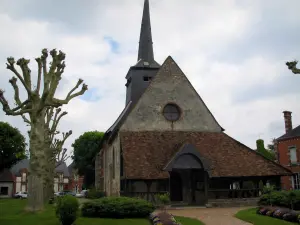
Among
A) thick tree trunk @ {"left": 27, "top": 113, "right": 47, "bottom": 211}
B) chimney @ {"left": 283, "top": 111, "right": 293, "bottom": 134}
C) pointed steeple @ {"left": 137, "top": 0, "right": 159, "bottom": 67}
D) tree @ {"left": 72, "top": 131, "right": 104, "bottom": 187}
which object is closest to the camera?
thick tree trunk @ {"left": 27, "top": 113, "right": 47, "bottom": 211}

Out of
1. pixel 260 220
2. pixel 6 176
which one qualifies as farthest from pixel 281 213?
pixel 6 176

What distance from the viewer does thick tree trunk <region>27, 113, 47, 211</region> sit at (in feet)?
48.9

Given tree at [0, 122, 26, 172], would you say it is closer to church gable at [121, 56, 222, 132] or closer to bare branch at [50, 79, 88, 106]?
church gable at [121, 56, 222, 132]

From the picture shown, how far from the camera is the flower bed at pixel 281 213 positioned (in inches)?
552

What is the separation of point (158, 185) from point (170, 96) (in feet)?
22.8

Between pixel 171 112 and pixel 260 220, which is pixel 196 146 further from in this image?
pixel 260 220

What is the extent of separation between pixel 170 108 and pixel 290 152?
14876 mm

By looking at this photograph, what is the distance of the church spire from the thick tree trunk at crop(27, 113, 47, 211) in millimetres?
16664

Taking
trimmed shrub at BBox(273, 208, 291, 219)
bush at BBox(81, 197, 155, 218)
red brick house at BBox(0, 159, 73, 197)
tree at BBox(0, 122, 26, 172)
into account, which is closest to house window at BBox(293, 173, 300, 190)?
trimmed shrub at BBox(273, 208, 291, 219)

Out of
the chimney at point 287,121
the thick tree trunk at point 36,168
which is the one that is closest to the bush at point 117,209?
the thick tree trunk at point 36,168

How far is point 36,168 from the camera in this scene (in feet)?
49.8

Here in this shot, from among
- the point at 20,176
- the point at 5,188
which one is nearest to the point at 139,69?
the point at 5,188

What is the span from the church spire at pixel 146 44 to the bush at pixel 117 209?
17307 millimetres

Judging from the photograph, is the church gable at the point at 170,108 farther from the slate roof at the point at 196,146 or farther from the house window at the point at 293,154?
the house window at the point at 293,154
